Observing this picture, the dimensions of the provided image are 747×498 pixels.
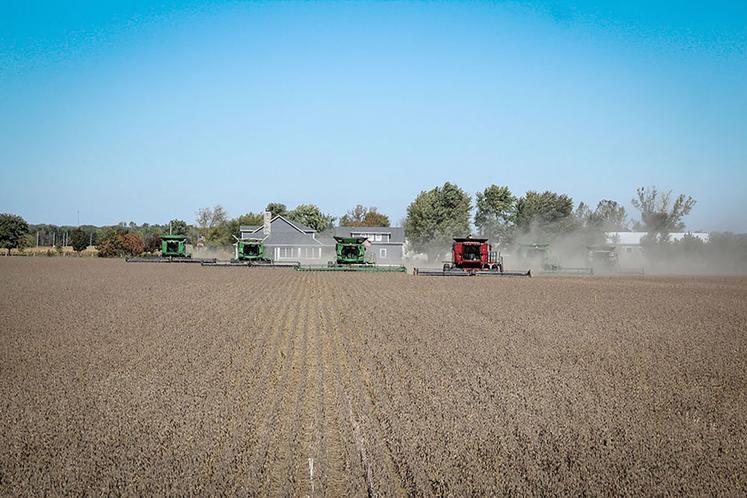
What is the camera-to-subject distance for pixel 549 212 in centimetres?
10231

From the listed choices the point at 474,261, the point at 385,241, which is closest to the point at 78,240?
the point at 385,241

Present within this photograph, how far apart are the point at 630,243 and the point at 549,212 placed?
52.3ft

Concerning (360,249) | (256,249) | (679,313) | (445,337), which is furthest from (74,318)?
(256,249)

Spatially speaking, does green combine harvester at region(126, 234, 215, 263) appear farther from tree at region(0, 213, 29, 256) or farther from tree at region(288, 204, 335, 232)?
tree at region(288, 204, 335, 232)

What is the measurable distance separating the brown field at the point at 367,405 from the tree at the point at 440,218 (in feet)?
266

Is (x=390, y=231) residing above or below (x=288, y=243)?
above

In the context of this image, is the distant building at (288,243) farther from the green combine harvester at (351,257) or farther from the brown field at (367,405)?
the brown field at (367,405)

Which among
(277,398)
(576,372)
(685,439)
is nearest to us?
(685,439)

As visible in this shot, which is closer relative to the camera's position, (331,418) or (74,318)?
(331,418)

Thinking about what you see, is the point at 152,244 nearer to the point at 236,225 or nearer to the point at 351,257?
the point at 236,225

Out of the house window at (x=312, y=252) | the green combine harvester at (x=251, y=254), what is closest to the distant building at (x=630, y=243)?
the house window at (x=312, y=252)

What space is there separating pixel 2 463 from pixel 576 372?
10.1m

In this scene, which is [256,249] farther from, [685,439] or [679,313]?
[685,439]

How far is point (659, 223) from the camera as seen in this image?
9825 cm
